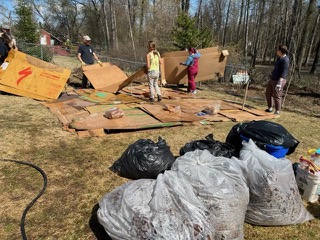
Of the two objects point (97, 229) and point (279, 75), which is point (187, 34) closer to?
point (279, 75)

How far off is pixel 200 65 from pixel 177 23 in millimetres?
4357

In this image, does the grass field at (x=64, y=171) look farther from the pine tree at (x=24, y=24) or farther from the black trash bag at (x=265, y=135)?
the pine tree at (x=24, y=24)

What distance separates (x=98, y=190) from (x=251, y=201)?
1.58 m

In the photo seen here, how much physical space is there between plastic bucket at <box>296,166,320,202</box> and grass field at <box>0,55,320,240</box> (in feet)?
0.33

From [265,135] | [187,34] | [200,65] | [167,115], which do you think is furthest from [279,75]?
[187,34]

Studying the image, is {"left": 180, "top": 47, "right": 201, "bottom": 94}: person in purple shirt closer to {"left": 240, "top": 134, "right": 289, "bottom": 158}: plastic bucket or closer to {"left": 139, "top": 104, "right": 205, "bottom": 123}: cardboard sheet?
{"left": 139, "top": 104, "right": 205, "bottom": 123}: cardboard sheet

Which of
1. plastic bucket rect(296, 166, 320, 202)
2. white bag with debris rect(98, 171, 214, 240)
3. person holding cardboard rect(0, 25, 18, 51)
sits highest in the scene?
person holding cardboard rect(0, 25, 18, 51)

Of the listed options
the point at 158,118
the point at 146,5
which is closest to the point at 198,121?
the point at 158,118

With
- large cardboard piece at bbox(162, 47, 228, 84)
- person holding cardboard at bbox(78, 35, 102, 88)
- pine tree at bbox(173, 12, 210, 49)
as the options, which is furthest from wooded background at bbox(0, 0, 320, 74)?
person holding cardboard at bbox(78, 35, 102, 88)

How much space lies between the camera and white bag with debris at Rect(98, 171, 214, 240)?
1.81 metres

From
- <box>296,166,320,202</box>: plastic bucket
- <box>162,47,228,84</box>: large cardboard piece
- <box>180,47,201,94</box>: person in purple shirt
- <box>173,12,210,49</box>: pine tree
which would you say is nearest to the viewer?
<box>296,166,320,202</box>: plastic bucket

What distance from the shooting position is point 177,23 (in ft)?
41.0

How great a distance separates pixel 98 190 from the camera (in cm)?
291

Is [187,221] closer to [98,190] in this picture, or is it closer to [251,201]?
[251,201]
